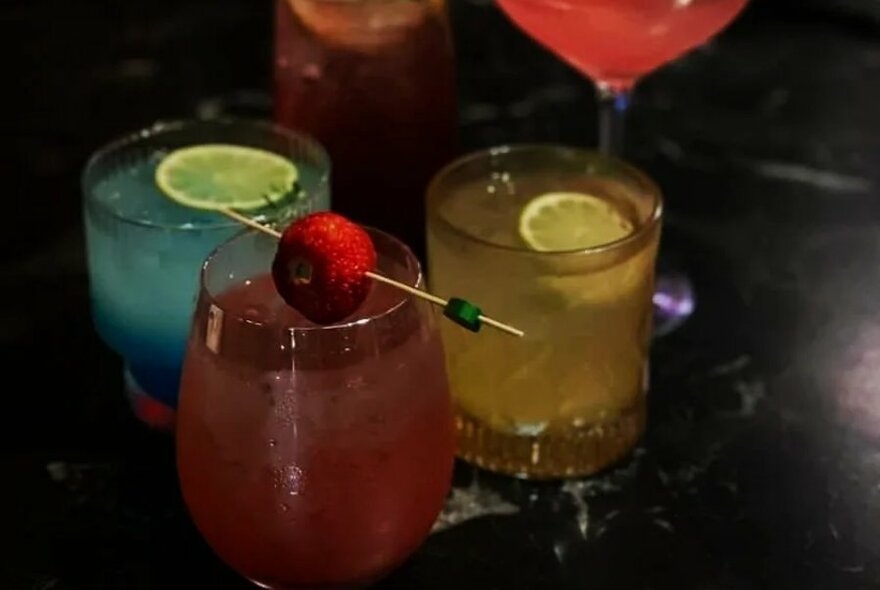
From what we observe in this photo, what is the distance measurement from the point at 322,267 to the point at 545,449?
24cm

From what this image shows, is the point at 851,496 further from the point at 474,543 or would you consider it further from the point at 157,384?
the point at 157,384

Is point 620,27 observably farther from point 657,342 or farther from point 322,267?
point 322,267

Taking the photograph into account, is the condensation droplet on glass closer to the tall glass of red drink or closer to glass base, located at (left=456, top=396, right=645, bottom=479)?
glass base, located at (left=456, top=396, right=645, bottom=479)

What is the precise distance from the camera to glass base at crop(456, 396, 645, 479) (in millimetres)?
883

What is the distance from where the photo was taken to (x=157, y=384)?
35.9 inches

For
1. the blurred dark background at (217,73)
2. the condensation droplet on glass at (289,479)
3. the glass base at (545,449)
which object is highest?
the condensation droplet on glass at (289,479)

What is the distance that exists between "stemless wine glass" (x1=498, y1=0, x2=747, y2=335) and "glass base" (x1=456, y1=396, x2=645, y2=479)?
0.17 m

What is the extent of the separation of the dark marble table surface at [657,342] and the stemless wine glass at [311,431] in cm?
6

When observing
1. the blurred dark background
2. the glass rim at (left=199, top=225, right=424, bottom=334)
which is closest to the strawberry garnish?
the glass rim at (left=199, top=225, right=424, bottom=334)

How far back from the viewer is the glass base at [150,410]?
0.93 m

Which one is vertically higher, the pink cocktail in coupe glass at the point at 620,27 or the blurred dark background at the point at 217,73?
the pink cocktail in coupe glass at the point at 620,27

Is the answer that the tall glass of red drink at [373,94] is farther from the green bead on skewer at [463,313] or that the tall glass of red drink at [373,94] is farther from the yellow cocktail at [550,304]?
the green bead on skewer at [463,313]

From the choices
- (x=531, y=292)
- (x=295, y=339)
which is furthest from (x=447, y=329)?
(x=295, y=339)

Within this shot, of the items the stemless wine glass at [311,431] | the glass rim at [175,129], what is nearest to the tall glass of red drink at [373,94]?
the glass rim at [175,129]
